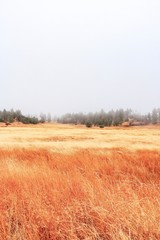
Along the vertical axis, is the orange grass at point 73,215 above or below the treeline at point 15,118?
below

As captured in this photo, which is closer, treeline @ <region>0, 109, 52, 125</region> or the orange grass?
the orange grass

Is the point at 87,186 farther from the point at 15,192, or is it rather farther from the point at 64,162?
the point at 64,162

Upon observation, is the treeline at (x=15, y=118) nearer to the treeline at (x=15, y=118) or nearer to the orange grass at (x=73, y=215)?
the treeline at (x=15, y=118)

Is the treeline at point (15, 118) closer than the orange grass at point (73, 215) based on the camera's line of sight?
No

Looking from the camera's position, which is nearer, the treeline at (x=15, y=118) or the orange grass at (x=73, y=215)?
the orange grass at (x=73, y=215)

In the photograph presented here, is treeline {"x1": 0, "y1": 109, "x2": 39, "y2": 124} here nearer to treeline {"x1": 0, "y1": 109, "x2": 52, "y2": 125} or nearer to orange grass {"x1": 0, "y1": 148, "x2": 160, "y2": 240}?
treeline {"x1": 0, "y1": 109, "x2": 52, "y2": 125}

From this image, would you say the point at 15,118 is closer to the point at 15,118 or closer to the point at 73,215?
the point at 15,118

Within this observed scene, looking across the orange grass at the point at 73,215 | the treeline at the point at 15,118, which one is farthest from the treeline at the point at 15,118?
the orange grass at the point at 73,215

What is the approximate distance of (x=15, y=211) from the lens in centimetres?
493

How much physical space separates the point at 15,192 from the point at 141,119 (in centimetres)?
19524

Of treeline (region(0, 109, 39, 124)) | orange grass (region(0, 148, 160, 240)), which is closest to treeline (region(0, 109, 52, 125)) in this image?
treeline (region(0, 109, 39, 124))

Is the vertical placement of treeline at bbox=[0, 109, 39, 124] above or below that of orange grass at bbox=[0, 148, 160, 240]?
above

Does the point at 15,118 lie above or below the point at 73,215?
above

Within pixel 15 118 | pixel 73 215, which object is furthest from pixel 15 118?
pixel 73 215
